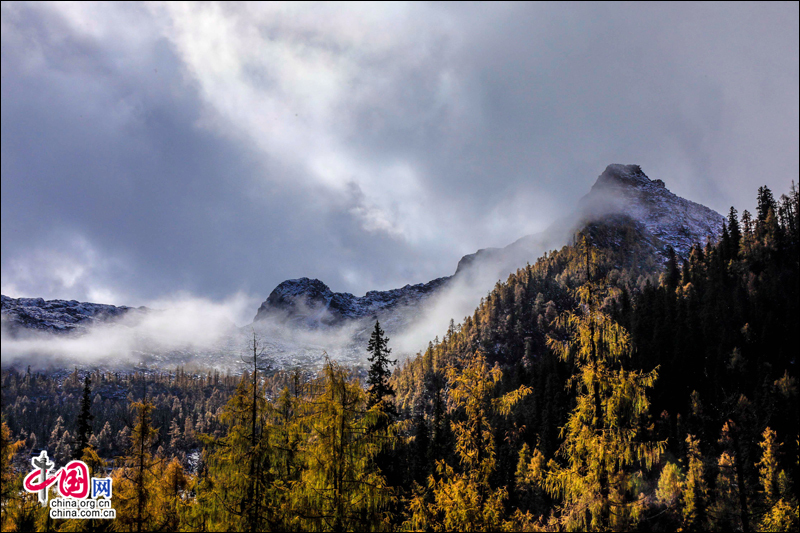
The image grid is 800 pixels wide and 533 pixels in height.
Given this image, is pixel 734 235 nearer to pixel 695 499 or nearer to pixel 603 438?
pixel 695 499

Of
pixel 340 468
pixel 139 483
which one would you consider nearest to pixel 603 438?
pixel 340 468

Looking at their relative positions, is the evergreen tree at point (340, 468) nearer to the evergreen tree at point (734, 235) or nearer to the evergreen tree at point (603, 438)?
the evergreen tree at point (603, 438)

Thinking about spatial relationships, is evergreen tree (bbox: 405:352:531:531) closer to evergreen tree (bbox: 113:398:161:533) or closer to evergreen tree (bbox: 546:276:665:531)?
evergreen tree (bbox: 546:276:665:531)

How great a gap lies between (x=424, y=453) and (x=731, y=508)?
1512 inches

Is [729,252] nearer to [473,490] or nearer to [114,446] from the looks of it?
[473,490]

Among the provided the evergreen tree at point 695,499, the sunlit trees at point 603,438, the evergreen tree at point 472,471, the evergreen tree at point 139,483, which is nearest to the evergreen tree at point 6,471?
the evergreen tree at point 139,483

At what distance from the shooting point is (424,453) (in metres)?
46.6

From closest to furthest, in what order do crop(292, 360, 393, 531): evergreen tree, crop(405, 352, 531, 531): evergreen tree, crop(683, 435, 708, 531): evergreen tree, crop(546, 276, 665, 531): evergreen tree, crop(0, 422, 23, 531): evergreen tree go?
1. crop(292, 360, 393, 531): evergreen tree
2. crop(546, 276, 665, 531): evergreen tree
3. crop(405, 352, 531, 531): evergreen tree
4. crop(0, 422, 23, 531): evergreen tree
5. crop(683, 435, 708, 531): evergreen tree

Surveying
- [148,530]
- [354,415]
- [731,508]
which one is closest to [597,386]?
[354,415]

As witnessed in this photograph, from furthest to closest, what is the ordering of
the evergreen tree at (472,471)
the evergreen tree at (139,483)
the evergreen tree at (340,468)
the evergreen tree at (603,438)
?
the evergreen tree at (139,483) → the evergreen tree at (472,471) → the evergreen tree at (603,438) → the evergreen tree at (340,468)

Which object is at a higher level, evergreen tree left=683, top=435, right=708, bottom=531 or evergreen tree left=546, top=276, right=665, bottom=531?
evergreen tree left=546, top=276, right=665, bottom=531

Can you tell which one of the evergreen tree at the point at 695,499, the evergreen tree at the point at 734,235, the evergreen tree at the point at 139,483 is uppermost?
the evergreen tree at the point at 734,235

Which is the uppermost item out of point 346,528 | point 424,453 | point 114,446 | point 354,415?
point 354,415

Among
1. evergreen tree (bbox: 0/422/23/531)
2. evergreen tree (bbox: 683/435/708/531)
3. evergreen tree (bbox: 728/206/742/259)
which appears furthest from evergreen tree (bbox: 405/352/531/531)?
evergreen tree (bbox: 728/206/742/259)
